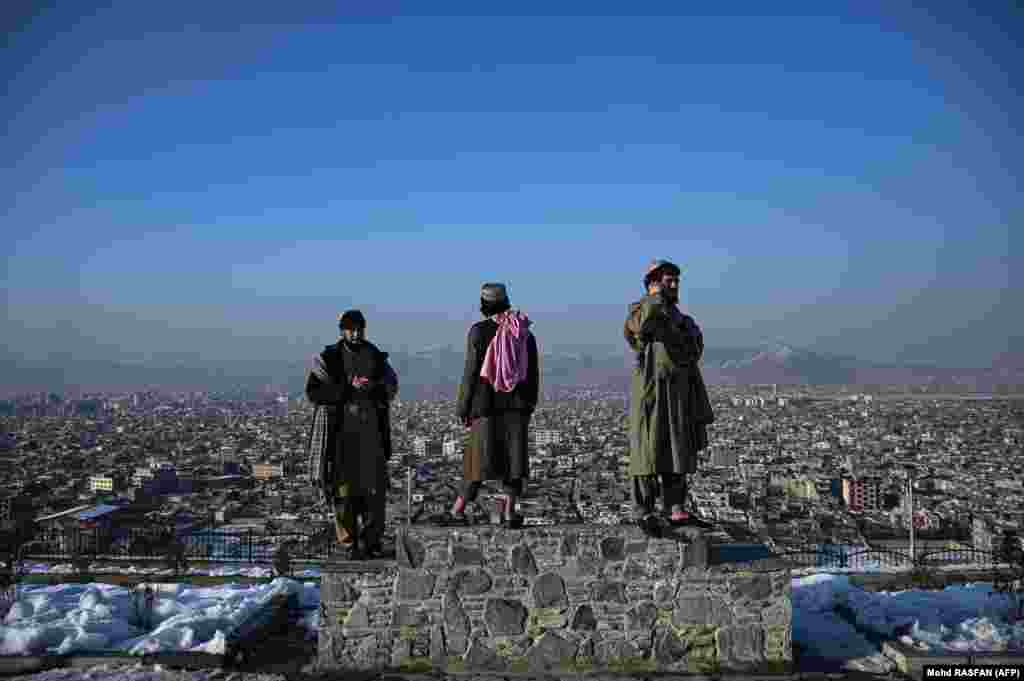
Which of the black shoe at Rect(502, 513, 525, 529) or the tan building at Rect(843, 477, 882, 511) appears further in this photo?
the tan building at Rect(843, 477, 882, 511)

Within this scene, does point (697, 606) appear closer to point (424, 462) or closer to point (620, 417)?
point (424, 462)

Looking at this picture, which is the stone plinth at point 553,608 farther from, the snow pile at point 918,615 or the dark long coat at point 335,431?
the snow pile at point 918,615

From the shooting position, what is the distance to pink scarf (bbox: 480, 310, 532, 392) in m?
6.52

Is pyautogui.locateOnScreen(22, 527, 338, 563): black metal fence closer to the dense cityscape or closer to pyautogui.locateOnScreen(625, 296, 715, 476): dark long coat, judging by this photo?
the dense cityscape

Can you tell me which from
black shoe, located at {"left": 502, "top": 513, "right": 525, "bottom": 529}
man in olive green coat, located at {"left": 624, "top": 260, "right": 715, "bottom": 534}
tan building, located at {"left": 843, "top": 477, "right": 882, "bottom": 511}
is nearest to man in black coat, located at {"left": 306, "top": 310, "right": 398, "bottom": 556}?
black shoe, located at {"left": 502, "top": 513, "right": 525, "bottom": 529}

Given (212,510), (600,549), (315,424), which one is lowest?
(212,510)

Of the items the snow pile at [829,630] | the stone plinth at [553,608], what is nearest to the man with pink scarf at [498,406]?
the stone plinth at [553,608]

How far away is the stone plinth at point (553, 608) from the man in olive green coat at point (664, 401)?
56 centimetres

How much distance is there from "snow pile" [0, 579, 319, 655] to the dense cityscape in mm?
1911

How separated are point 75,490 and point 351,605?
21.1 metres

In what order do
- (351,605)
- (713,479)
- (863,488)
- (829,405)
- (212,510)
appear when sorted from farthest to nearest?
(829,405), (713,479), (863,488), (212,510), (351,605)

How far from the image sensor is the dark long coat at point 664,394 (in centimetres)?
657

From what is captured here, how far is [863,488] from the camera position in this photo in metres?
21.9

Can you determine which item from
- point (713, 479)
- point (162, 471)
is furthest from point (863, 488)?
point (162, 471)
